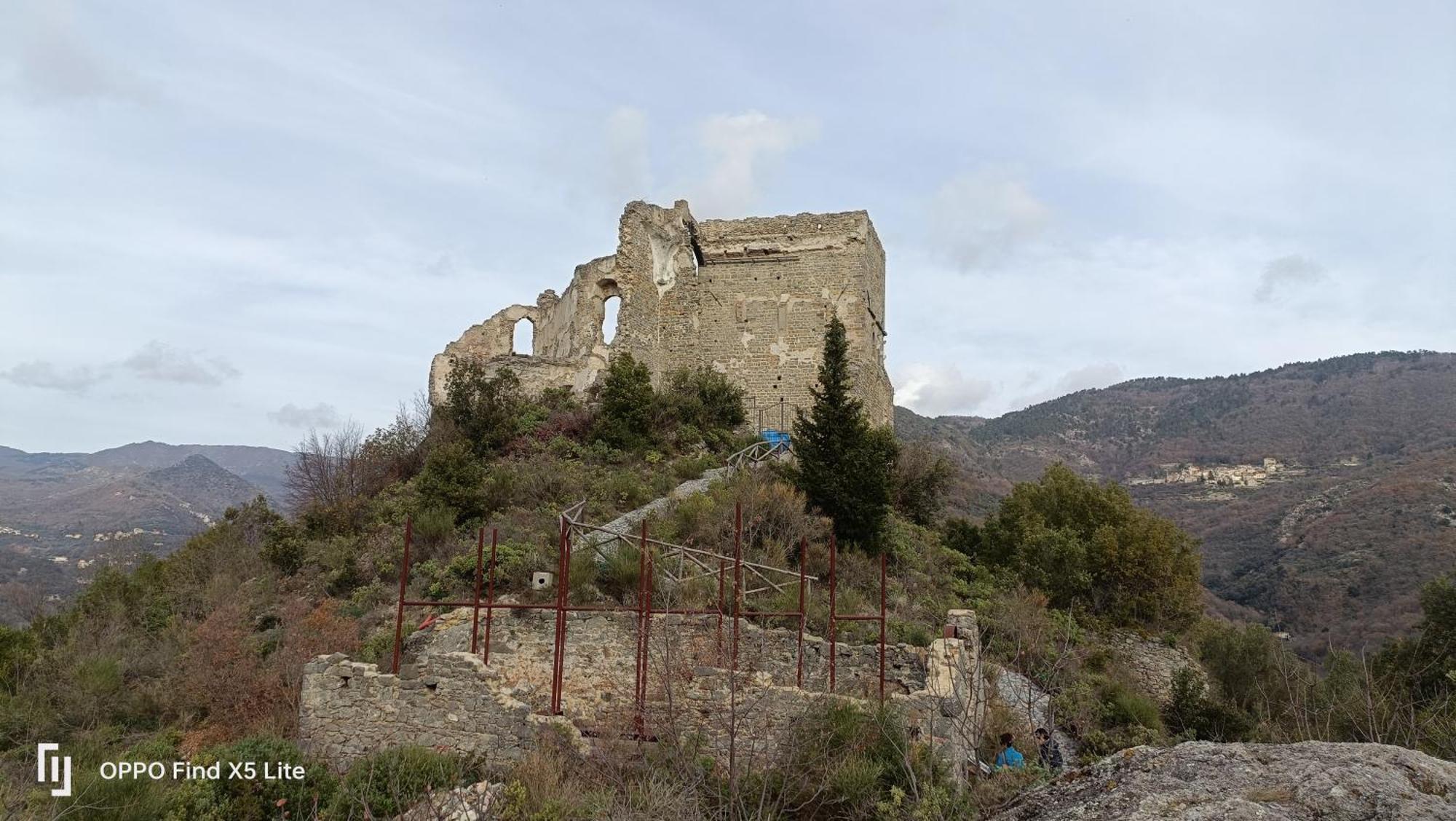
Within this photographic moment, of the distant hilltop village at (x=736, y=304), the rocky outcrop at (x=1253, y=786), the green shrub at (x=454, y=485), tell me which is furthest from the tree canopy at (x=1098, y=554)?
the rocky outcrop at (x=1253, y=786)

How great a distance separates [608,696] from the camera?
32.1 feet

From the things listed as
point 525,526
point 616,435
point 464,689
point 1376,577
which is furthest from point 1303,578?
point 464,689

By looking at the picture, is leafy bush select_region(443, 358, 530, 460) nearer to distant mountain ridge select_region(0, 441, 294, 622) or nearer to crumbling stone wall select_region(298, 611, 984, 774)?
distant mountain ridge select_region(0, 441, 294, 622)

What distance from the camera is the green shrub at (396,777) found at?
7.38 metres

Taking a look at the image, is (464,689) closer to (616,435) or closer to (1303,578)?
(616,435)

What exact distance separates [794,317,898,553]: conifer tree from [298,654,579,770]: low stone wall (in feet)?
31.2

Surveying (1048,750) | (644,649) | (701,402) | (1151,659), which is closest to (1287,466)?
(1151,659)

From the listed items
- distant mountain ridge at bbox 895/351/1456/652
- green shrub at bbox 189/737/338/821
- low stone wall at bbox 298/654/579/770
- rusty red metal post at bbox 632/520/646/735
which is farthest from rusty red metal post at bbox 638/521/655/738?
distant mountain ridge at bbox 895/351/1456/652

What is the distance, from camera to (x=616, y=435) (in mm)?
21219

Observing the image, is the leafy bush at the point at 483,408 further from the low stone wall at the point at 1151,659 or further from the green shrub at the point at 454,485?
the low stone wall at the point at 1151,659

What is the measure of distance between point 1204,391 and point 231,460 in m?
105

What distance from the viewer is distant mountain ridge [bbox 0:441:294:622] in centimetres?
2867

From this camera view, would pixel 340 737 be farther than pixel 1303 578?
No

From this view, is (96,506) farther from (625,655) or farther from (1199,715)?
(1199,715)
